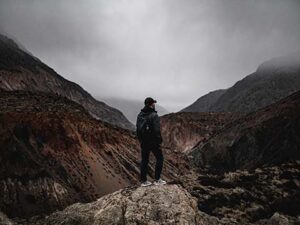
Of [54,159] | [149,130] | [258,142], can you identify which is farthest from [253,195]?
[258,142]

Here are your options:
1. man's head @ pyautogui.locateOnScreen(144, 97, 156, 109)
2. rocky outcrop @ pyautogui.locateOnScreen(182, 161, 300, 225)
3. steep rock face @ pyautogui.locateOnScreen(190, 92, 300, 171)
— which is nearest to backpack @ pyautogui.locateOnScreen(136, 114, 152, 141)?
man's head @ pyautogui.locateOnScreen(144, 97, 156, 109)

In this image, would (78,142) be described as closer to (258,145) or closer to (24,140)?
(24,140)

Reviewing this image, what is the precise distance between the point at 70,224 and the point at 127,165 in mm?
38225

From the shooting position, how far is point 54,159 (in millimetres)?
44156

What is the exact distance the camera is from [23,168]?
128 feet

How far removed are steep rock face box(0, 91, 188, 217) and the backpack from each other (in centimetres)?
2366

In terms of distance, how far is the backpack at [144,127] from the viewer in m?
13.1

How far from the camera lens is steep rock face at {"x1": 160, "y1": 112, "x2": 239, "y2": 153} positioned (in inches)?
4894

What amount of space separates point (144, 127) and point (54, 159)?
33.0m

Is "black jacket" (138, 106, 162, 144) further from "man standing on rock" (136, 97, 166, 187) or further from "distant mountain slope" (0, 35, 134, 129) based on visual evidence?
"distant mountain slope" (0, 35, 134, 129)

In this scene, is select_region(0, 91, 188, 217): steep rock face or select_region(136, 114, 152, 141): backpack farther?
select_region(0, 91, 188, 217): steep rock face

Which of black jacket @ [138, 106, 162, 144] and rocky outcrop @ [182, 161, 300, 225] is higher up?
black jacket @ [138, 106, 162, 144]

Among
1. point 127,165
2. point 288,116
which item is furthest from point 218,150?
point 127,165

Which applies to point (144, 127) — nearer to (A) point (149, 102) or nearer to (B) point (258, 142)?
(A) point (149, 102)
